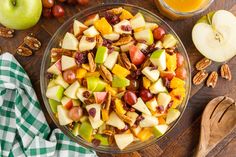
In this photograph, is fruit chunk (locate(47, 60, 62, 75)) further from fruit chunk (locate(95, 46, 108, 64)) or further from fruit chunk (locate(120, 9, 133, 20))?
fruit chunk (locate(120, 9, 133, 20))

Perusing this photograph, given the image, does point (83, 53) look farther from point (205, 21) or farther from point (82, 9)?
point (205, 21)

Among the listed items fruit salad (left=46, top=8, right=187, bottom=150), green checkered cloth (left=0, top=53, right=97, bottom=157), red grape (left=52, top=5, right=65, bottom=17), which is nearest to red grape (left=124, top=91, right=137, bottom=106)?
fruit salad (left=46, top=8, right=187, bottom=150)

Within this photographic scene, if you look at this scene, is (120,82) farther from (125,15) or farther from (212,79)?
(212,79)

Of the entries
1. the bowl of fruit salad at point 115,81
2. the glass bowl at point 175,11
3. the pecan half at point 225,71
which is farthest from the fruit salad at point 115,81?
the pecan half at point 225,71

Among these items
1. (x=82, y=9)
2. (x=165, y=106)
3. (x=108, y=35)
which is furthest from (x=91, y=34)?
(x=165, y=106)

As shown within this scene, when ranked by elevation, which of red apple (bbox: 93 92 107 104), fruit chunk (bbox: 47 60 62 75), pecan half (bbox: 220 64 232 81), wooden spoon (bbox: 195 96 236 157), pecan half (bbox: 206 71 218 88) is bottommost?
wooden spoon (bbox: 195 96 236 157)

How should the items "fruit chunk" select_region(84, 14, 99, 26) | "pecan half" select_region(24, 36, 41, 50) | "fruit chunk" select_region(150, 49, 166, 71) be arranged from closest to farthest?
"fruit chunk" select_region(150, 49, 166, 71), "fruit chunk" select_region(84, 14, 99, 26), "pecan half" select_region(24, 36, 41, 50)

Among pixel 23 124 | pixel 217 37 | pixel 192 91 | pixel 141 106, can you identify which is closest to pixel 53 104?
pixel 23 124
